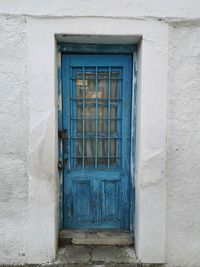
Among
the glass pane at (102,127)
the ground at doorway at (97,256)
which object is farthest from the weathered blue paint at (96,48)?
the ground at doorway at (97,256)

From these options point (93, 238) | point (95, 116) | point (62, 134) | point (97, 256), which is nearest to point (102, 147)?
point (95, 116)

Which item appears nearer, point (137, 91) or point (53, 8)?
point (53, 8)

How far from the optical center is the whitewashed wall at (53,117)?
132 inches

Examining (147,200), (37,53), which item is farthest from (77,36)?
(147,200)

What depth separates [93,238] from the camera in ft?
12.8

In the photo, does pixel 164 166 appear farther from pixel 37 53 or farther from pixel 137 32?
pixel 37 53

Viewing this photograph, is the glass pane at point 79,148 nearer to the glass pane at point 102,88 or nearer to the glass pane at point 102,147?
the glass pane at point 102,147

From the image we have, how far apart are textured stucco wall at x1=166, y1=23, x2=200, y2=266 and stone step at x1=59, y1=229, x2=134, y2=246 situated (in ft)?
1.89

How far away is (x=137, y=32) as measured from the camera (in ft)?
11.1

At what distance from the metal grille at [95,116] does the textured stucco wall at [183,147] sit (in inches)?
26.8

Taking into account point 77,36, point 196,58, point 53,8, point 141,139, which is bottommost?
point 141,139

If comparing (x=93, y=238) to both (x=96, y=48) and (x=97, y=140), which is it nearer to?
(x=97, y=140)

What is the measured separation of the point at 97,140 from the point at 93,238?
4.01ft

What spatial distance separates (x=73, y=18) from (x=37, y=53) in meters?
0.54
